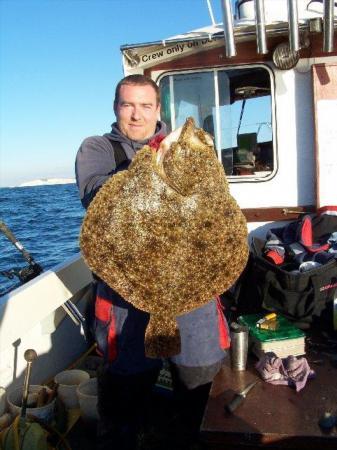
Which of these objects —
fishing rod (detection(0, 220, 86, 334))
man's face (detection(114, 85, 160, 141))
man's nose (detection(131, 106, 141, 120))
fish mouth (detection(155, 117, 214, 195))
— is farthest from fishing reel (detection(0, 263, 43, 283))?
fish mouth (detection(155, 117, 214, 195))

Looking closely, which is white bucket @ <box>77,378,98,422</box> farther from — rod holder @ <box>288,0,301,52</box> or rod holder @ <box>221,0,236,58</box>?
rod holder @ <box>288,0,301,52</box>

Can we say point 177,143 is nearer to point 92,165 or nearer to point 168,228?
point 168,228

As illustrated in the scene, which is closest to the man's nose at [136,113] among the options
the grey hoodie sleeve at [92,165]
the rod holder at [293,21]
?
the grey hoodie sleeve at [92,165]

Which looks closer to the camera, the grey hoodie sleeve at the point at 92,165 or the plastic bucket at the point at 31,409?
the grey hoodie sleeve at the point at 92,165

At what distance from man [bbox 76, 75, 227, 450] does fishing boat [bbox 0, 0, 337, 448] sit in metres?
1.45

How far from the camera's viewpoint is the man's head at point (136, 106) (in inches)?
106

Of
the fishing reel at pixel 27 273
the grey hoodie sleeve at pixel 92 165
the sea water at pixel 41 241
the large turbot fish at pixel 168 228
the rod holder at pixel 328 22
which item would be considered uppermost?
the rod holder at pixel 328 22

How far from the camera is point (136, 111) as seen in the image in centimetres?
269

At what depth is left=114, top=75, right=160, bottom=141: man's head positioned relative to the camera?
2684 mm

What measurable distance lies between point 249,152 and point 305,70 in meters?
1.10

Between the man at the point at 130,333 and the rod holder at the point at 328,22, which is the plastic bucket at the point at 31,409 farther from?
the rod holder at the point at 328,22

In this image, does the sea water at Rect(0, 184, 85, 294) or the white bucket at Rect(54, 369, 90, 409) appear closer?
the white bucket at Rect(54, 369, 90, 409)

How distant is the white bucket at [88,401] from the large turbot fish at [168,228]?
1.44 metres

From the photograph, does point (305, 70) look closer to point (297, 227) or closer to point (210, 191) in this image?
point (297, 227)
